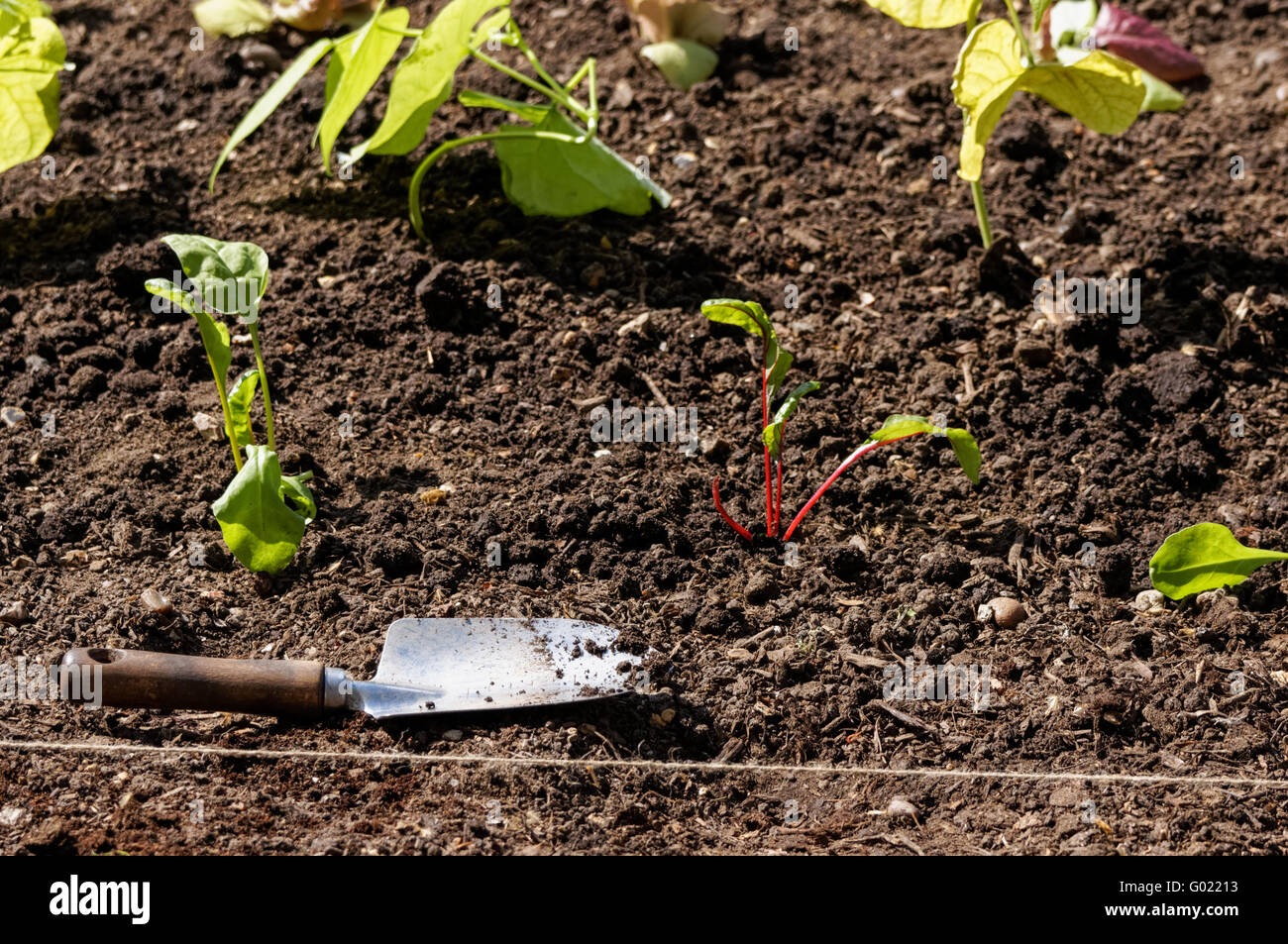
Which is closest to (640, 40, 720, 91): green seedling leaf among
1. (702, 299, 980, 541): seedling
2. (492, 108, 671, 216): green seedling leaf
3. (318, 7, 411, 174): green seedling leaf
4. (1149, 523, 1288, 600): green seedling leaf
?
(492, 108, 671, 216): green seedling leaf

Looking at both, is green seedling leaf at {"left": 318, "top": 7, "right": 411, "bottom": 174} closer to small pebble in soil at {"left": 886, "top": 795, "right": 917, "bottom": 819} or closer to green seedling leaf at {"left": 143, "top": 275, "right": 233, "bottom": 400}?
green seedling leaf at {"left": 143, "top": 275, "right": 233, "bottom": 400}

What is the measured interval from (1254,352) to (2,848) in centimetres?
226

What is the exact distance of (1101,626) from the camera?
183cm

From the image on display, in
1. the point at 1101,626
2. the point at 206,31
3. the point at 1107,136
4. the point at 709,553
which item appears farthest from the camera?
the point at 206,31

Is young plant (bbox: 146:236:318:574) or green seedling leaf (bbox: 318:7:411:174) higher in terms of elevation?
green seedling leaf (bbox: 318:7:411:174)

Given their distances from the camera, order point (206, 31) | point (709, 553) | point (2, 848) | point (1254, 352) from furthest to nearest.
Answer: point (206, 31)
point (1254, 352)
point (709, 553)
point (2, 848)

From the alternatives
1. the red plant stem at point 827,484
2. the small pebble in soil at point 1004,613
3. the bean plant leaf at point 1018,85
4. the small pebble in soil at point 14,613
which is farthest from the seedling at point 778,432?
the small pebble in soil at point 14,613

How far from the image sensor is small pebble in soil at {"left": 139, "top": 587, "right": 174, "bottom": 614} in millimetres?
1784

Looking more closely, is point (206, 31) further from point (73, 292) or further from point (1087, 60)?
point (1087, 60)

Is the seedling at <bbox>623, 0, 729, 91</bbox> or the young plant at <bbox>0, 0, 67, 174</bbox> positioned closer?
the young plant at <bbox>0, 0, 67, 174</bbox>

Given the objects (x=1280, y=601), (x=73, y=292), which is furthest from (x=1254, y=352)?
(x=73, y=292)

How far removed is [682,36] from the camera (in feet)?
10.1

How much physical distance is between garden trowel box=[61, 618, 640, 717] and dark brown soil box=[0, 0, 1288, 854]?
0.14 feet

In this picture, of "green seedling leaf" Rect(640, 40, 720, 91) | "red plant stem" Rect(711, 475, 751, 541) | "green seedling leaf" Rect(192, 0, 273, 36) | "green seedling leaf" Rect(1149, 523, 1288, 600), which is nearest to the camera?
"green seedling leaf" Rect(1149, 523, 1288, 600)
